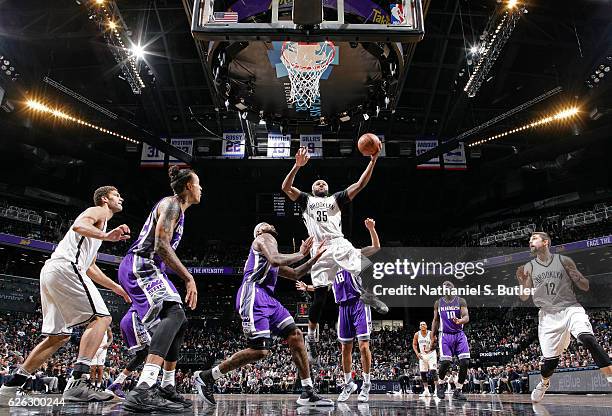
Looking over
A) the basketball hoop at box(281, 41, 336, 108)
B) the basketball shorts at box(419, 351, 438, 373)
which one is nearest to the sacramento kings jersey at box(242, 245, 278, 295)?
the basketball hoop at box(281, 41, 336, 108)

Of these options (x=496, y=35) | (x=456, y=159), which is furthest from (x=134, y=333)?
(x=456, y=159)

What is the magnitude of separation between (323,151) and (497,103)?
7.79 m

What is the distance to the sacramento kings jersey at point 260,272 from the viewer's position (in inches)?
184

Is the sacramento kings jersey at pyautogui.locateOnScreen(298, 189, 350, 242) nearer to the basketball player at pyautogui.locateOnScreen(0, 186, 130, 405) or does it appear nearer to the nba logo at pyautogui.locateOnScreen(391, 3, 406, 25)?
the nba logo at pyautogui.locateOnScreen(391, 3, 406, 25)

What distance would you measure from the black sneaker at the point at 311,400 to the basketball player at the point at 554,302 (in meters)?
2.85

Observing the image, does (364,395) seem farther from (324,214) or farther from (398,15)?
(398,15)

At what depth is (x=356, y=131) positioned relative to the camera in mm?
21047

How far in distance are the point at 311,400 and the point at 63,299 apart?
249cm

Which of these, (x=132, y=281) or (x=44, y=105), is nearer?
(x=132, y=281)

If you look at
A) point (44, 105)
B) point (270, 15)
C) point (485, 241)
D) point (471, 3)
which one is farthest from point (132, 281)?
point (485, 241)

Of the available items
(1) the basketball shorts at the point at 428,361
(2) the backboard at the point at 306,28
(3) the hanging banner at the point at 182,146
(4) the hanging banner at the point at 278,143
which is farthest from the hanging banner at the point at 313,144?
(2) the backboard at the point at 306,28

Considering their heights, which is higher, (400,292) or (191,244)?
(191,244)

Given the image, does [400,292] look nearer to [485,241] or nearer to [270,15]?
[485,241]

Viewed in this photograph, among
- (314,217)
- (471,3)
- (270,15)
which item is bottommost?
(314,217)
